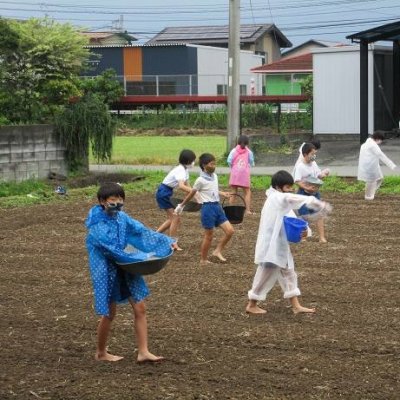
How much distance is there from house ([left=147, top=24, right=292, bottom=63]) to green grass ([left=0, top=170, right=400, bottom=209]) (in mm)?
50121

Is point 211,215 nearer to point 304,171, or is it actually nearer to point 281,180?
point 304,171

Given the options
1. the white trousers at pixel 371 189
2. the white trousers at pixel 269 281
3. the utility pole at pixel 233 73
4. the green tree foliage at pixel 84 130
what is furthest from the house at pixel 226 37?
the white trousers at pixel 269 281

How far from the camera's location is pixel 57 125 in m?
21.0

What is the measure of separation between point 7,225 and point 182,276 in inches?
214

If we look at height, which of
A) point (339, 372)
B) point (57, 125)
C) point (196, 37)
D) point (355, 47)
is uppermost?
point (196, 37)

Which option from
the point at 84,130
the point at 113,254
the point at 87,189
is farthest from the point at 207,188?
the point at 84,130

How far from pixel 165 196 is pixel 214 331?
4746 millimetres

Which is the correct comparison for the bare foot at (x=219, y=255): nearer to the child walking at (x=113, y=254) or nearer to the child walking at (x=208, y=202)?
the child walking at (x=208, y=202)

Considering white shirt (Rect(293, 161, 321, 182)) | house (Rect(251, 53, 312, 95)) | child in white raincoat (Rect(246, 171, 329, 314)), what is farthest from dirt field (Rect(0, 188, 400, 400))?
house (Rect(251, 53, 312, 95))

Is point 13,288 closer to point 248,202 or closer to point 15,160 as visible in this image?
point 248,202

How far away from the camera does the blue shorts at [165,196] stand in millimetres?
12109

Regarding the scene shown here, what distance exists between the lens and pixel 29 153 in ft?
66.2

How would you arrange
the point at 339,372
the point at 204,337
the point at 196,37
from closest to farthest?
the point at 339,372, the point at 204,337, the point at 196,37

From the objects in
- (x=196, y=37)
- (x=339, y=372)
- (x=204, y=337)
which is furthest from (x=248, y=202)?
(x=196, y=37)
